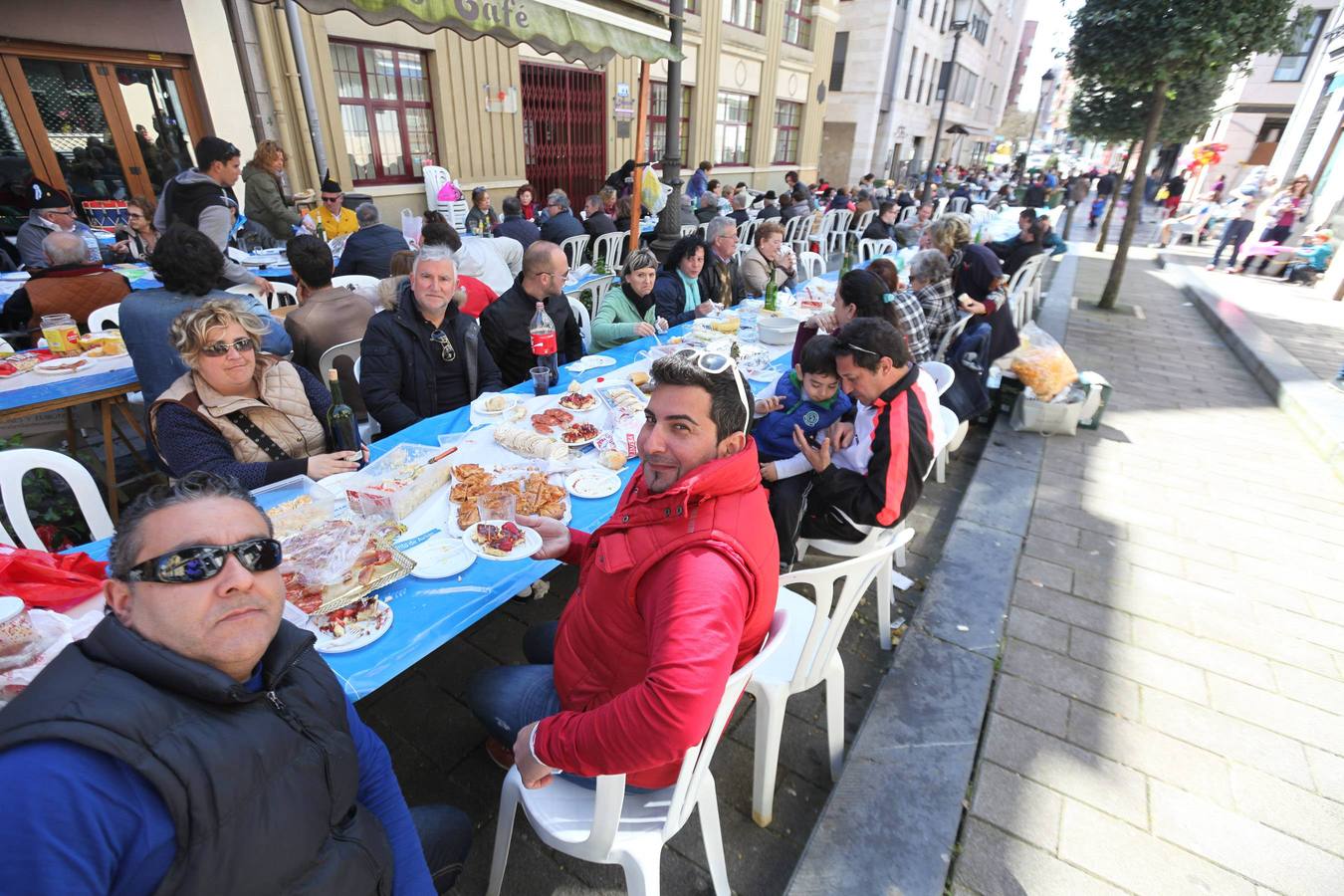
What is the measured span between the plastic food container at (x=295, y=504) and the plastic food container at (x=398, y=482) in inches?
3.2

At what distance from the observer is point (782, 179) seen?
835 inches

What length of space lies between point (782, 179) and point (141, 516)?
75.2ft

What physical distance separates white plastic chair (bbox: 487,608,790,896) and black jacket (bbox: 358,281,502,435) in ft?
6.77

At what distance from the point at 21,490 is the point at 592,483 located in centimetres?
209

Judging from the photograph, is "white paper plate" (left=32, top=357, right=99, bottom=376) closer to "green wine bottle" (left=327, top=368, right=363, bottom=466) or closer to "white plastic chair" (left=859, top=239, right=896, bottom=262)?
"green wine bottle" (left=327, top=368, right=363, bottom=466)

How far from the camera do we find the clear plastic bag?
4859mm

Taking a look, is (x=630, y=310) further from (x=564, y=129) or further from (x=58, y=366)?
(x=564, y=129)

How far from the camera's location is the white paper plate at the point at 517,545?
1896 mm

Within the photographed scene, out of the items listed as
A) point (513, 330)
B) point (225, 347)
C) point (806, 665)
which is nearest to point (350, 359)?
point (513, 330)

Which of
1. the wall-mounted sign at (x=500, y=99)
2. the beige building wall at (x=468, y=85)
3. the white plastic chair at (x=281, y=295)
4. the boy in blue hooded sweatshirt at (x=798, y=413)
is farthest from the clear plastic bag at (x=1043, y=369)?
the wall-mounted sign at (x=500, y=99)

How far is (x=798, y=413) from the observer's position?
2.97m

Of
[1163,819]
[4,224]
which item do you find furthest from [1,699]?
[4,224]

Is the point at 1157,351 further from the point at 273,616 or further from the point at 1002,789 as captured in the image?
the point at 273,616

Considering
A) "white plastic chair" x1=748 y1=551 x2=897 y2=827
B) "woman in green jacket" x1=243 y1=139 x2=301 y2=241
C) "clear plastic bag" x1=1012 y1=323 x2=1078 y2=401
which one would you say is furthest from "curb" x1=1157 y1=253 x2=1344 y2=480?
"woman in green jacket" x1=243 y1=139 x2=301 y2=241
